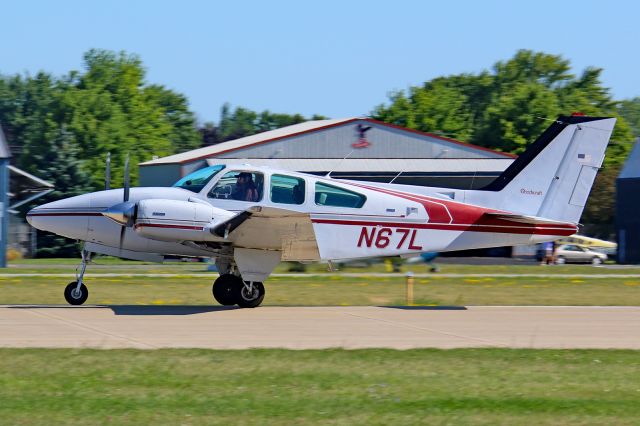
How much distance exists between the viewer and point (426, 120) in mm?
→ 76625

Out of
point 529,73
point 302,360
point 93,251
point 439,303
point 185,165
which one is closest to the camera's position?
point 302,360

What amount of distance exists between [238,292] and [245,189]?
1.87 m

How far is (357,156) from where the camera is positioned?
159ft

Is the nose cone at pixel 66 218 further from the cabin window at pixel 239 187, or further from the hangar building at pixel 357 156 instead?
the hangar building at pixel 357 156

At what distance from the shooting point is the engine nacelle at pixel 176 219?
15008 millimetres

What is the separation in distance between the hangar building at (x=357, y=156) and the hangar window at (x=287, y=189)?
27.4 m

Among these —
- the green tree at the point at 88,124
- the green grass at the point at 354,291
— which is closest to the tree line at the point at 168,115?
the green tree at the point at 88,124

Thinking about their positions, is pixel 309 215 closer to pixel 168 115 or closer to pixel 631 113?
pixel 168 115

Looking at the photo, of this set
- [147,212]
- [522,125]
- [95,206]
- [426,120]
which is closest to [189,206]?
[147,212]

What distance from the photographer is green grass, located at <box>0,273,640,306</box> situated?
19.2m

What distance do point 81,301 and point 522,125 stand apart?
2230 inches

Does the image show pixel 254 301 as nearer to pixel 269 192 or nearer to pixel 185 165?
pixel 269 192

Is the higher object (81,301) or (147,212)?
(147,212)

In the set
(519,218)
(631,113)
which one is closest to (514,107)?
(519,218)
